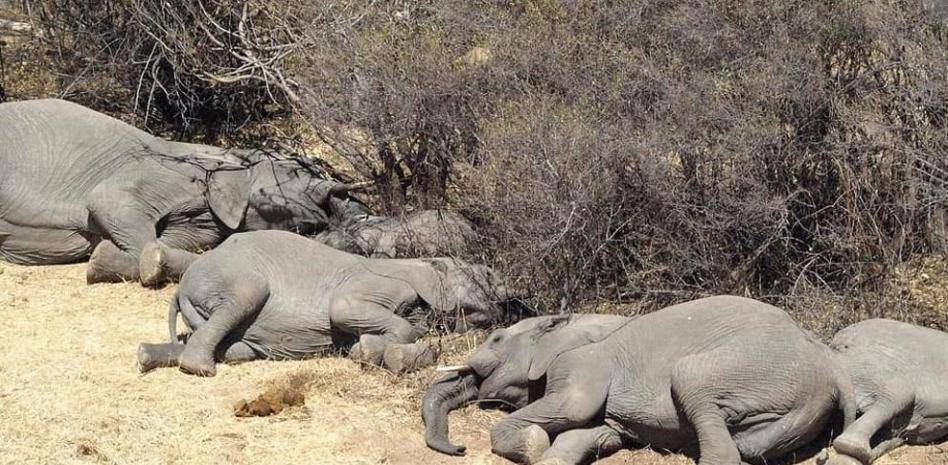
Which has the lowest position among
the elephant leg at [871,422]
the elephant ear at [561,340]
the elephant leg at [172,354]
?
the elephant leg at [172,354]

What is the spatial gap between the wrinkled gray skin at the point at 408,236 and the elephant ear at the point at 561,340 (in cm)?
183

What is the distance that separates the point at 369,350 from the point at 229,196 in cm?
295

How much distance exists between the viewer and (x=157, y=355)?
801cm

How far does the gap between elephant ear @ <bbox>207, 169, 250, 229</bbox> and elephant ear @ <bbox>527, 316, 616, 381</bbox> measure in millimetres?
3885

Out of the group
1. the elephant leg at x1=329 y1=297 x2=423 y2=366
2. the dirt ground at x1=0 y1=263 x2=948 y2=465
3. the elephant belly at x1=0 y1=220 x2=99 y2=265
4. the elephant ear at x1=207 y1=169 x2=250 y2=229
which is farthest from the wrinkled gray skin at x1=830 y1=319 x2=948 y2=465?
the elephant belly at x1=0 y1=220 x2=99 y2=265

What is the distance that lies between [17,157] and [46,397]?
3.41m

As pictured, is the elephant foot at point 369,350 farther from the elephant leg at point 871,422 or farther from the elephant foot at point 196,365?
the elephant leg at point 871,422

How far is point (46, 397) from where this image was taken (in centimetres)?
750

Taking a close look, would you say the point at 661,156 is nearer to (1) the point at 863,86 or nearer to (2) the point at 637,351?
(1) the point at 863,86

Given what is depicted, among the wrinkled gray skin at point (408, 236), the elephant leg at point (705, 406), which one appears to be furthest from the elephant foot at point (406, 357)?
the elephant leg at point (705, 406)

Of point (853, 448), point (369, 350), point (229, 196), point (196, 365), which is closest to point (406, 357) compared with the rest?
point (369, 350)

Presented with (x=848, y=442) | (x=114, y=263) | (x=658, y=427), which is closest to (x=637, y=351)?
(x=658, y=427)

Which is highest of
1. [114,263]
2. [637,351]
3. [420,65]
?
[420,65]

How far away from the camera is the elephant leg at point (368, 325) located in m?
8.10
